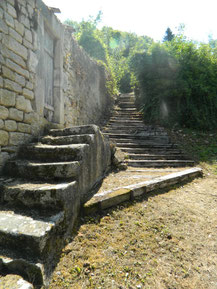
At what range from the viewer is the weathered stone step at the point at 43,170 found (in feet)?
7.20

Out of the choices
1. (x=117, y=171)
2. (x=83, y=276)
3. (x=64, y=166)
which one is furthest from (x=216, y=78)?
(x=83, y=276)

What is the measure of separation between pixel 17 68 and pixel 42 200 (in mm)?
2024

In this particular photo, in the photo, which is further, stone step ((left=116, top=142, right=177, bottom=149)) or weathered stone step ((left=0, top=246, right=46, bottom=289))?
stone step ((left=116, top=142, right=177, bottom=149))

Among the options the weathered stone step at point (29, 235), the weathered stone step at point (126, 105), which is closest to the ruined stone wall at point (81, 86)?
the weathered stone step at point (126, 105)

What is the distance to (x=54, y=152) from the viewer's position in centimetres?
261

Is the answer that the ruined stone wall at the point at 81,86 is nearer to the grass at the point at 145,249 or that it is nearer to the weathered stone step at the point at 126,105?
the weathered stone step at the point at 126,105

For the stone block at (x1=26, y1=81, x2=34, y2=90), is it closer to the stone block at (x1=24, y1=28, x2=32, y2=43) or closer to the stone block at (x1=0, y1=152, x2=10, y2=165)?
the stone block at (x1=24, y1=28, x2=32, y2=43)

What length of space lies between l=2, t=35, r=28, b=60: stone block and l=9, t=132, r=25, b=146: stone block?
1.19m

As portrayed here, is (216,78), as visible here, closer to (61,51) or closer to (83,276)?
(61,51)

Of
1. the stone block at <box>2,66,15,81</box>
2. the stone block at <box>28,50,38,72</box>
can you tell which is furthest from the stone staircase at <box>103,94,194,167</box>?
the stone block at <box>2,66,15,81</box>

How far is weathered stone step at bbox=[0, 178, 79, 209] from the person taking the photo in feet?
6.02

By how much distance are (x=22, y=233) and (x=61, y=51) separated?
408 centimetres

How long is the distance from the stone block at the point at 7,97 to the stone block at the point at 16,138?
0.42 m

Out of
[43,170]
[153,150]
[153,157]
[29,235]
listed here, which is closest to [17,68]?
[43,170]
